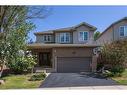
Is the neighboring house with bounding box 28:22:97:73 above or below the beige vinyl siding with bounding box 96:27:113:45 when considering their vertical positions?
below

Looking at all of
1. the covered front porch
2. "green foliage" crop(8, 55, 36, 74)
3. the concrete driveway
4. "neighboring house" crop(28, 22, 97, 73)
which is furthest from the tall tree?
the covered front porch

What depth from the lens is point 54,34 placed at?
36062mm

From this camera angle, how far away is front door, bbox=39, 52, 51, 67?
3275 centimetres

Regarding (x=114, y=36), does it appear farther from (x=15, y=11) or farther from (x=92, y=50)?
(x=15, y=11)

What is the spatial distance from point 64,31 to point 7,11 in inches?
682

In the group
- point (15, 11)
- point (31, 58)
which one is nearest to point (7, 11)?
point (15, 11)

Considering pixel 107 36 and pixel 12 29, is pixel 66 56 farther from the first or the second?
pixel 12 29

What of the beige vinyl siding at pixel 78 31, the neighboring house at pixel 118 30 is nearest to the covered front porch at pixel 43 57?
the beige vinyl siding at pixel 78 31

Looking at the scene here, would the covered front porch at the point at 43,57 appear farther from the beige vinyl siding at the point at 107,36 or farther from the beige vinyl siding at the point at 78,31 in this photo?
the beige vinyl siding at the point at 107,36

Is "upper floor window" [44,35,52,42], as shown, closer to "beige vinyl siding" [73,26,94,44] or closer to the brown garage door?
"beige vinyl siding" [73,26,94,44]

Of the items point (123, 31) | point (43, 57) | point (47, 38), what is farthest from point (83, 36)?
point (43, 57)

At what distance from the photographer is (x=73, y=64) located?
98.9ft

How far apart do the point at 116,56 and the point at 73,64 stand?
6.25 metres

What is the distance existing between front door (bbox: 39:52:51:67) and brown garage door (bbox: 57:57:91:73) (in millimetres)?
2513
